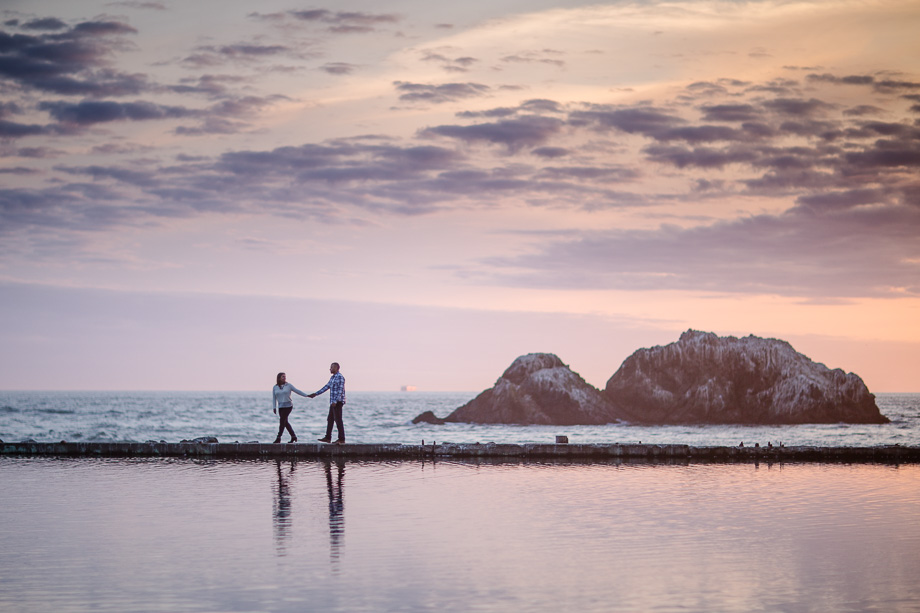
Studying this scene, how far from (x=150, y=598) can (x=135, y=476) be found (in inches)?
532

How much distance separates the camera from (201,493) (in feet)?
60.9

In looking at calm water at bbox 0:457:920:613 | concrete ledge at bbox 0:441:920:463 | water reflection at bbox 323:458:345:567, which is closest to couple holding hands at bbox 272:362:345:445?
concrete ledge at bbox 0:441:920:463

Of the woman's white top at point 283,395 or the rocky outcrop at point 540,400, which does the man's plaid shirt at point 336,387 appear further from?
the rocky outcrop at point 540,400

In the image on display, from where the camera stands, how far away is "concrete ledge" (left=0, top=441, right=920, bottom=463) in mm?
27734

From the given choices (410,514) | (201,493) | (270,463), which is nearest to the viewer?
(410,514)

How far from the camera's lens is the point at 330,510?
15953 millimetres

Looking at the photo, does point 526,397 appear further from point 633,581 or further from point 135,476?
point 633,581

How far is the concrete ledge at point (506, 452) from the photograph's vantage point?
27734mm

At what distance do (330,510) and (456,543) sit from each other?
154 inches

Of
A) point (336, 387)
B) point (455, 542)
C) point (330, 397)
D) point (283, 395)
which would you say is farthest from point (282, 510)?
point (283, 395)

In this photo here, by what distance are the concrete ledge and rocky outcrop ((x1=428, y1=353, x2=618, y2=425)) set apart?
45.5 m

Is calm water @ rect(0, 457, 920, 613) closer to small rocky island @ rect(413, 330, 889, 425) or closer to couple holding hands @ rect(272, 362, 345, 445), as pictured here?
couple holding hands @ rect(272, 362, 345, 445)

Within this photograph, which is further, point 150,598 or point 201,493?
point 201,493

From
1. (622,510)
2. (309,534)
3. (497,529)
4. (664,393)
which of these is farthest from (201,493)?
(664,393)
